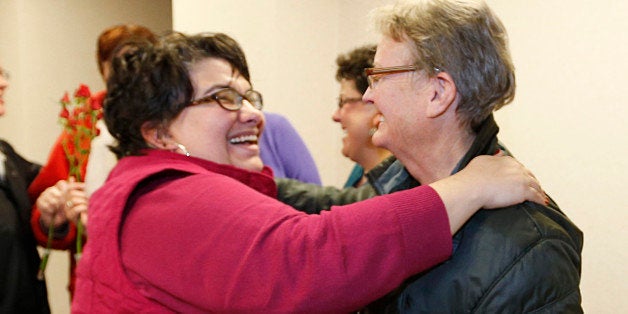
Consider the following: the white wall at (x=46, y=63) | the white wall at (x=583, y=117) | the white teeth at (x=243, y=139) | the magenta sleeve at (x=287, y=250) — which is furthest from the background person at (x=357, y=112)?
the white wall at (x=46, y=63)

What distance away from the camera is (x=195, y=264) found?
3.91ft

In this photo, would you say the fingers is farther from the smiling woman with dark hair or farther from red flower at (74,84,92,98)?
the smiling woman with dark hair

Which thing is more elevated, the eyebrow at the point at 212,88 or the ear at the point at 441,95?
the ear at the point at 441,95

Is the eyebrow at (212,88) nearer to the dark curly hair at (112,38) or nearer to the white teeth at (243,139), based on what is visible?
the white teeth at (243,139)

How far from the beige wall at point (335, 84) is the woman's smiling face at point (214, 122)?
1431mm

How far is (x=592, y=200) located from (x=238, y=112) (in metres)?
1.51

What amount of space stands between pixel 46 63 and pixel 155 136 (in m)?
2.98

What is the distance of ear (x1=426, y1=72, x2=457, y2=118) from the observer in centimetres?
131

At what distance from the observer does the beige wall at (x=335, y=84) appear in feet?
7.91

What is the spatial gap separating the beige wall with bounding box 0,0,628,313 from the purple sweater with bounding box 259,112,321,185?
87 centimetres

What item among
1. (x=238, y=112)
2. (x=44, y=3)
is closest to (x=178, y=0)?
(x=44, y=3)

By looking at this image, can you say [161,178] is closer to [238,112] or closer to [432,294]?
[238,112]

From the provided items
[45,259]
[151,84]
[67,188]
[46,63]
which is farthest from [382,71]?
[46,63]

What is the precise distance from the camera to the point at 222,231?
1.18 meters
